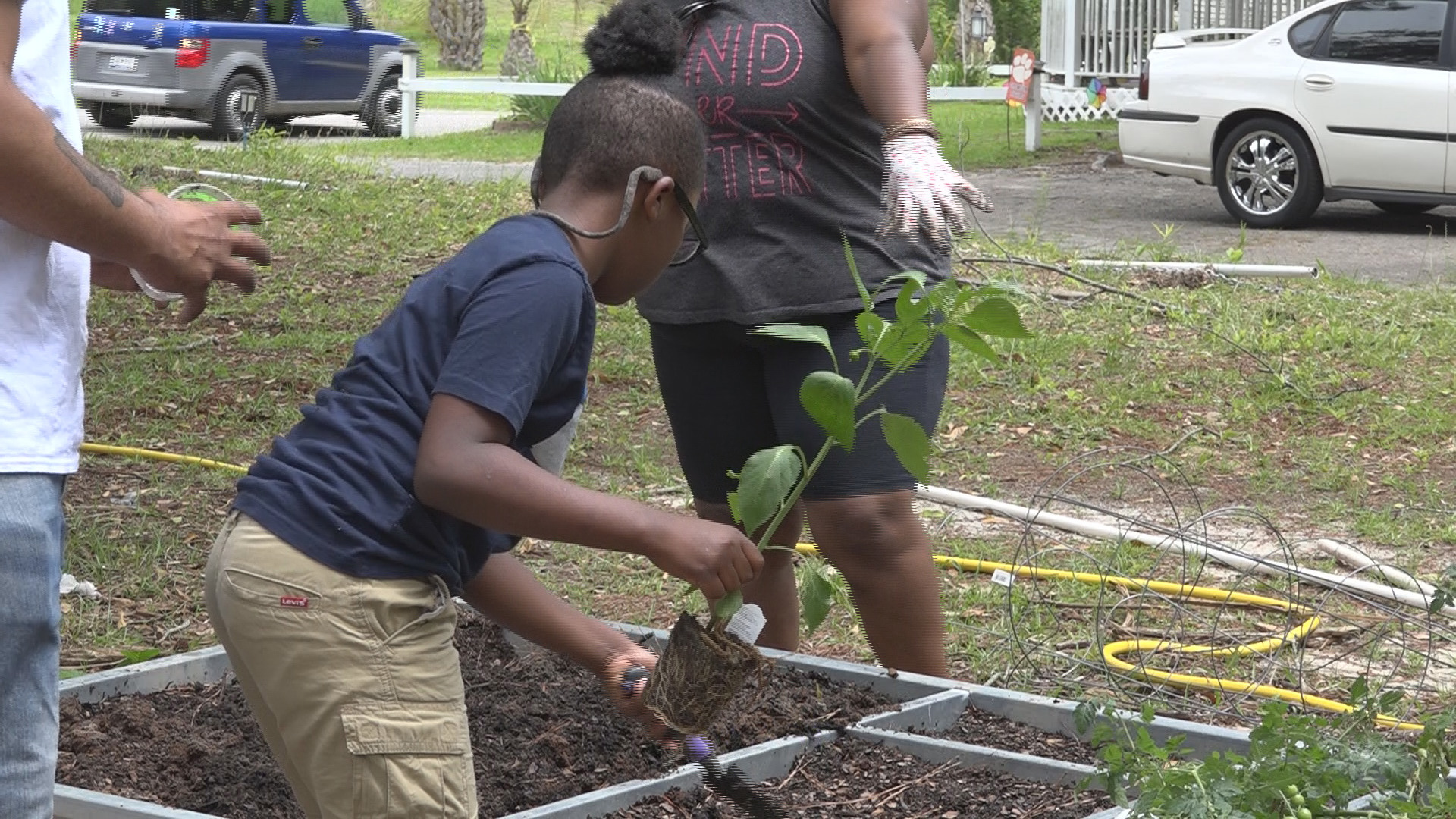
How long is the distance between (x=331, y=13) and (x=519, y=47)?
11.6 m

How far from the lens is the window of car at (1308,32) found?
1142cm

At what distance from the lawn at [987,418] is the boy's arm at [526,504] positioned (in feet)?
5.83

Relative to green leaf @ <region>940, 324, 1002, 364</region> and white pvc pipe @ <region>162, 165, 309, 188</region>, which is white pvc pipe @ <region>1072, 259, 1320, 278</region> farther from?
green leaf @ <region>940, 324, 1002, 364</region>

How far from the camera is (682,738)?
8.45 feet

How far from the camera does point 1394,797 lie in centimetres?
222

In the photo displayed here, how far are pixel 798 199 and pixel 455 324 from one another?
1186mm

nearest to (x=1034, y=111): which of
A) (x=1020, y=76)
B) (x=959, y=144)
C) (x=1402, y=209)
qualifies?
(x=1020, y=76)

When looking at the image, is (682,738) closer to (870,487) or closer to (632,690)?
(632,690)

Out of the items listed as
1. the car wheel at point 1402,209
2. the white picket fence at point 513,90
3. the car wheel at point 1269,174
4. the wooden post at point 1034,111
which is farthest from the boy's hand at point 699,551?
the wooden post at point 1034,111

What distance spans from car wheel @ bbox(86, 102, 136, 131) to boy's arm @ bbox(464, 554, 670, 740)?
1582cm

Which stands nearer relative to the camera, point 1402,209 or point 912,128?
point 912,128

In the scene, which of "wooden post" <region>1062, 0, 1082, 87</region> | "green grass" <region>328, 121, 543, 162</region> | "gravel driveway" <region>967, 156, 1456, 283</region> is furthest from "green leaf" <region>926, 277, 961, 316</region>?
"wooden post" <region>1062, 0, 1082, 87</region>

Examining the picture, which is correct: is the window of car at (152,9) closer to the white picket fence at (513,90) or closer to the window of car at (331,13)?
the window of car at (331,13)

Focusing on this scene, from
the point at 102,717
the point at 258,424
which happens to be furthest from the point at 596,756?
the point at 258,424
